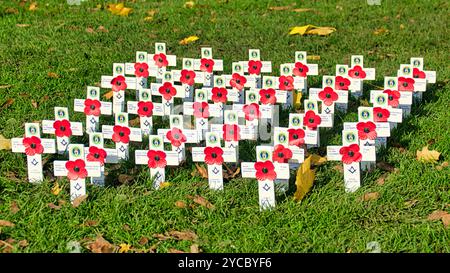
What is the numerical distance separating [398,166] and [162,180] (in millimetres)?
1506

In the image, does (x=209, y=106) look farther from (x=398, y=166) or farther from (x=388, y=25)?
(x=388, y=25)

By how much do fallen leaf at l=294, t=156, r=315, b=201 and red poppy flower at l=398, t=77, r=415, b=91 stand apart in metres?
1.44

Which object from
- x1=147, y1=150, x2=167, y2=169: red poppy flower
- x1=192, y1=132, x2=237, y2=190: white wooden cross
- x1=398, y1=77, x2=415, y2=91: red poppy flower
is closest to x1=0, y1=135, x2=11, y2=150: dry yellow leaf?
x1=147, y1=150, x2=167, y2=169: red poppy flower

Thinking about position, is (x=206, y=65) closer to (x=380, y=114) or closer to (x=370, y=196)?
(x=380, y=114)

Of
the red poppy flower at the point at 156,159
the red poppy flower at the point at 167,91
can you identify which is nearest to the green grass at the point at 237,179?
the red poppy flower at the point at 156,159

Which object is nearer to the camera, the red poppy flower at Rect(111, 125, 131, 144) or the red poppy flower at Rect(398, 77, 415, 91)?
the red poppy flower at Rect(111, 125, 131, 144)

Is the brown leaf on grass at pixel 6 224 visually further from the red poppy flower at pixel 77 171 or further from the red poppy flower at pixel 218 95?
the red poppy flower at pixel 218 95

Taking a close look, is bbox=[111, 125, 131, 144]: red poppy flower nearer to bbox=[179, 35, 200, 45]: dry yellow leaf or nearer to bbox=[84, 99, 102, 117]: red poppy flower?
bbox=[84, 99, 102, 117]: red poppy flower

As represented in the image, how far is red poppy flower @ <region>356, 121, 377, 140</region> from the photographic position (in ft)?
13.2

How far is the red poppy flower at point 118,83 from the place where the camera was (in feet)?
16.4

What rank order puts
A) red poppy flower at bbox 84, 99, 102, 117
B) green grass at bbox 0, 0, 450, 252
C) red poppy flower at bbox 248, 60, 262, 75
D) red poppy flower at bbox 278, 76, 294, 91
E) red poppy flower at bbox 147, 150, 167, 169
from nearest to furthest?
green grass at bbox 0, 0, 450, 252 < red poppy flower at bbox 147, 150, 167, 169 < red poppy flower at bbox 84, 99, 102, 117 < red poppy flower at bbox 278, 76, 294, 91 < red poppy flower at bbox 248, 60, 262, 75

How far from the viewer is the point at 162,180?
3.91 metres

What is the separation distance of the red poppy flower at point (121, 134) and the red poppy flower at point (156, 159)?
292mm
